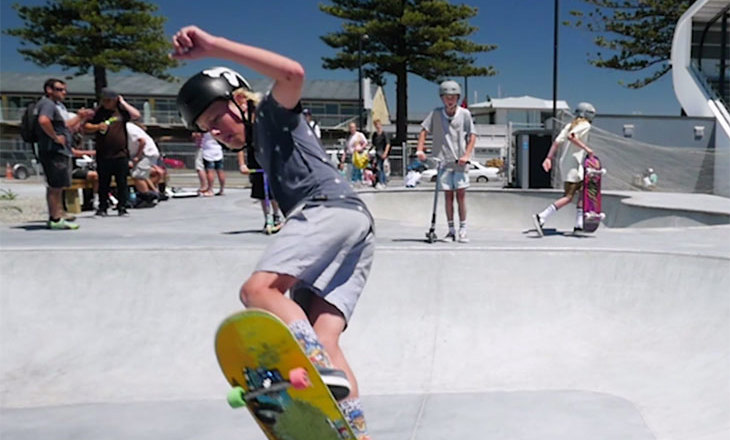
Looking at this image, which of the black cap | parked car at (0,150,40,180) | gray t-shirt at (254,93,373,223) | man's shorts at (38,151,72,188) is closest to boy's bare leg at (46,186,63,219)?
man's shorts at (38,151,72,188)

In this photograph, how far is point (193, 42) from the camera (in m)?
2.23

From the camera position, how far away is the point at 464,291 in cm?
534

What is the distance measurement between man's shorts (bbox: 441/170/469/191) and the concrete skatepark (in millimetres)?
1361

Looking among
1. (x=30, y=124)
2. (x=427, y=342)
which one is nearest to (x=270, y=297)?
(x=427, y=342)

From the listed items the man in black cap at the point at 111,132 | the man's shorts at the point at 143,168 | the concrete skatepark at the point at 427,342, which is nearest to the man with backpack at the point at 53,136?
the man in black cap at the point at 111,132

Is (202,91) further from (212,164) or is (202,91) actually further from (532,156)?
(532,156)

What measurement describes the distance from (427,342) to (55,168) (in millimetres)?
4850

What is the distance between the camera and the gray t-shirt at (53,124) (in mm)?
7125

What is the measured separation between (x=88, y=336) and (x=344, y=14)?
1333 inches

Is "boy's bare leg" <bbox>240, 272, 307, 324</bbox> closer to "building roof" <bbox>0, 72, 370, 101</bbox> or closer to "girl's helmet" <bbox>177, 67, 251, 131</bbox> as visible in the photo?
"girl's helmet" <bbox>177, 67, 251, 131</bbox>

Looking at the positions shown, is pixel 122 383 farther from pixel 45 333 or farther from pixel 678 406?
pixel 678 406

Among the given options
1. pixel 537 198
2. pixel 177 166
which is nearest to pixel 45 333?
pixel 537 198

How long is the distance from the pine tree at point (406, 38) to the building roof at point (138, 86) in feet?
83.0

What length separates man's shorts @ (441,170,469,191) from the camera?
6930mm
